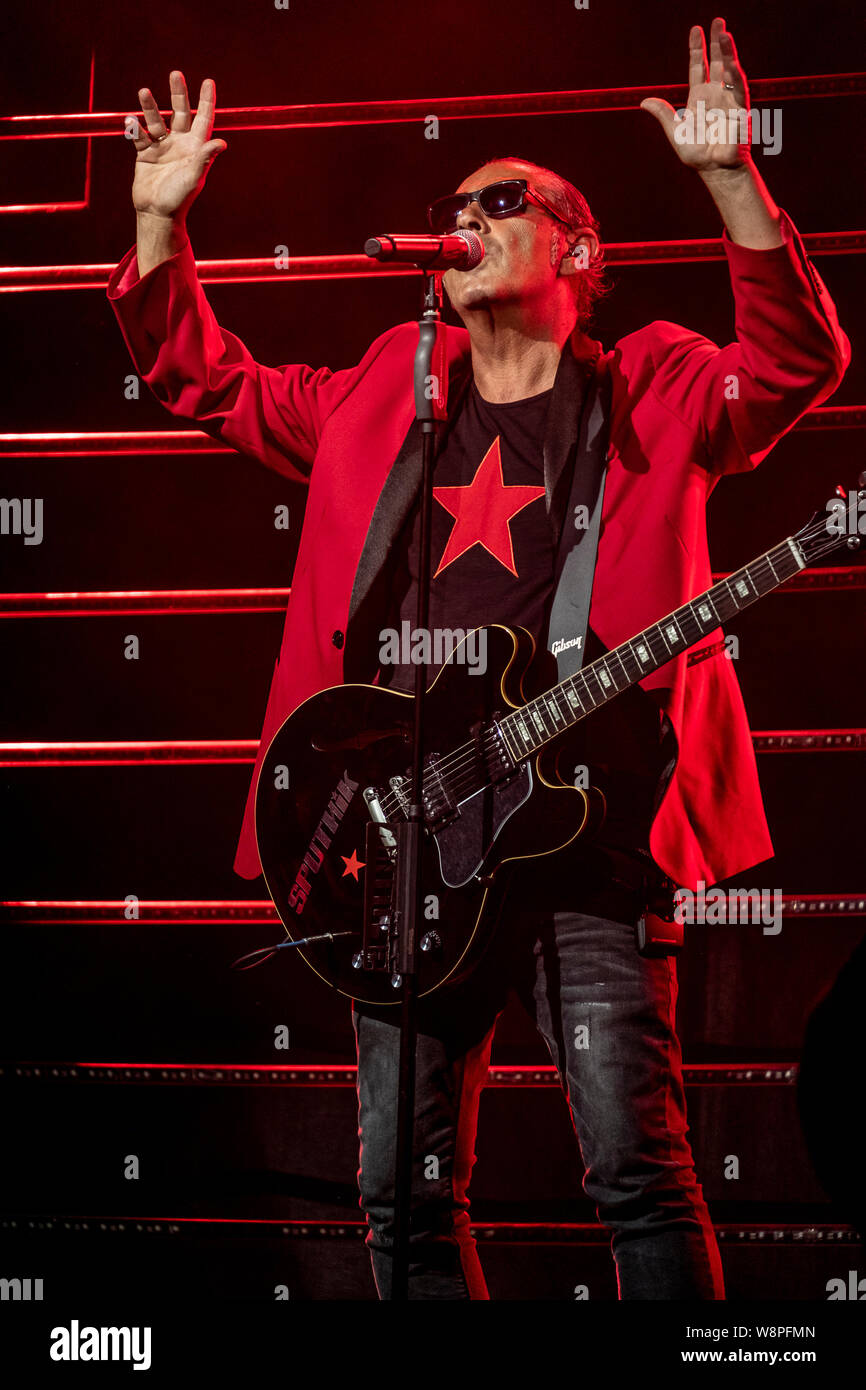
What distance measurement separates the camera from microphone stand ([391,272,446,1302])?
70.2 inches

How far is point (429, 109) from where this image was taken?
2.80 metres

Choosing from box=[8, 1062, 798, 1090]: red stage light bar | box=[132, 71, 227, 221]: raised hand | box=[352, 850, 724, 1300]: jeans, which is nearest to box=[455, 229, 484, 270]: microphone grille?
box=[132, 71, 227, 221]: raised hand

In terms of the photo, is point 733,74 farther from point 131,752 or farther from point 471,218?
point 131,752

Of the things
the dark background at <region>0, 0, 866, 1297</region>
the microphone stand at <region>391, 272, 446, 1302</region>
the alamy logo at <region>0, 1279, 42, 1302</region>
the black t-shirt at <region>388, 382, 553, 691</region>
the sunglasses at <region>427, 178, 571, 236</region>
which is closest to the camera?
the microphone stand at <region>391, 272, 446, 1302</region>

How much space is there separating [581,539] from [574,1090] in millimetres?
944

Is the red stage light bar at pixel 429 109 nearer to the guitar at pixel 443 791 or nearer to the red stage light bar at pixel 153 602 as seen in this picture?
the red stage light bar at pixel 153 602

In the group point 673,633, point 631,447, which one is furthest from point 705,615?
point 631,447

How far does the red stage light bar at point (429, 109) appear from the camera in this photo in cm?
266

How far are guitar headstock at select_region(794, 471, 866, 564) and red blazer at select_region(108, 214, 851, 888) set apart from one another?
0.28m

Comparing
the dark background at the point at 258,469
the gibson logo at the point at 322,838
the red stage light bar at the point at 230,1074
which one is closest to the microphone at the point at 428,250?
the dark background at the point at 258,469

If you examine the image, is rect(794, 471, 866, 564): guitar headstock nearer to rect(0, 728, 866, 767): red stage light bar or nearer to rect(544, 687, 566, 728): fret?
rect(544, 687, 566, 728): fret

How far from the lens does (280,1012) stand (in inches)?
103

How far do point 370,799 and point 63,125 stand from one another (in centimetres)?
195

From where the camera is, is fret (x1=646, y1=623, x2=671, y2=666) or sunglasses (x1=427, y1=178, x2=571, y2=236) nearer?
fret (x1=646, y1=623, x2=671, y2=666)
